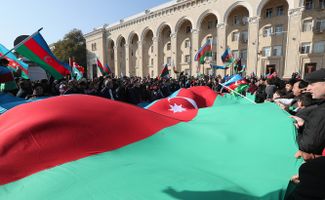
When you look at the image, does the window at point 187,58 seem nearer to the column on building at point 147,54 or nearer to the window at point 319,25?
the column on building at point 147,54

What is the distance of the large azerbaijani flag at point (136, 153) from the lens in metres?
1.91

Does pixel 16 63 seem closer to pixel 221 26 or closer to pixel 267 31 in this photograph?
pixel 221 26

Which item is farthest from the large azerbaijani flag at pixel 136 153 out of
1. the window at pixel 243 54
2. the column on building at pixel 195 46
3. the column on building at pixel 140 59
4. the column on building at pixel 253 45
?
the column on building at pixel 140 59

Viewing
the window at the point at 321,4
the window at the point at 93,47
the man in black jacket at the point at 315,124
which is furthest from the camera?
the window at the point at 93,47

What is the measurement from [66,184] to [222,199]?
138cm

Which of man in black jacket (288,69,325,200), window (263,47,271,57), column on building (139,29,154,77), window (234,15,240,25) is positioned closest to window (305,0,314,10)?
window (263,47,271,57)

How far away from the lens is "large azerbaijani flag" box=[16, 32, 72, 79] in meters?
5.02

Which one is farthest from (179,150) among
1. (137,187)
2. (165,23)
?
(165,23)

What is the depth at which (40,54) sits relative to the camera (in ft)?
17.2

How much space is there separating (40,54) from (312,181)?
5.75 m

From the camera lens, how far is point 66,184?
1.98m

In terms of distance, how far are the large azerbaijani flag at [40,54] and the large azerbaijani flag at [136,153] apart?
2570 millimetres

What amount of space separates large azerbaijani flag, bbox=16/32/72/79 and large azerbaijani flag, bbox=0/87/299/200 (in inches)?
101

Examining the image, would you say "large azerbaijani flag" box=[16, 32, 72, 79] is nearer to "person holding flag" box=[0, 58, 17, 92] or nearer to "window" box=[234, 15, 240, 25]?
"person holding flag" box=[0, 58, 17, 92]
